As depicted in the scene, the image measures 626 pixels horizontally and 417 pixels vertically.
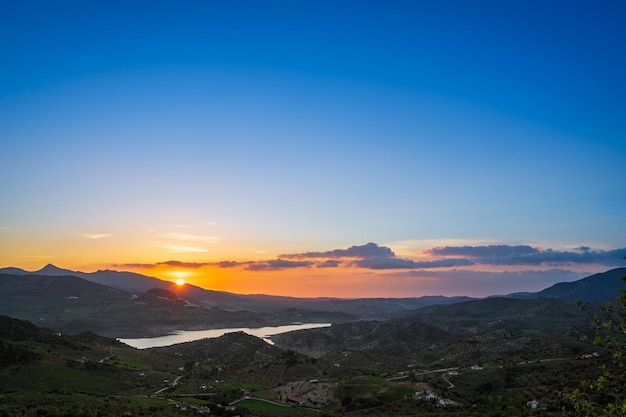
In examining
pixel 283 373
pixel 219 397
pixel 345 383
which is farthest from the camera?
pixel 283 373

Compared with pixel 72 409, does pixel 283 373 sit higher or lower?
lower

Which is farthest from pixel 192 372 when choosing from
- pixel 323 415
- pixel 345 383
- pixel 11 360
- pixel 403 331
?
pixel 403 331

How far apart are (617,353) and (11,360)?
84607mm

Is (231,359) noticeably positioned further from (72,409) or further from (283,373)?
(72,409)

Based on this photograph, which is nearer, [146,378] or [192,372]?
[146,378]

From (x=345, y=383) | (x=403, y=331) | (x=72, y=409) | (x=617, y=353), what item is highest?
(x=617, y=353)

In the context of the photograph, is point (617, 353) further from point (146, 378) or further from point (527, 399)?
point (146, 378)

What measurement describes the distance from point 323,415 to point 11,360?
54.7 meters

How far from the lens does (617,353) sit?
14.1 meters

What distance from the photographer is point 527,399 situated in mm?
54812

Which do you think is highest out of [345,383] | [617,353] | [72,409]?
[617,353]

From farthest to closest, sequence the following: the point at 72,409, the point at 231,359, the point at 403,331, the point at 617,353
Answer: the point at 403,331
the point at 231,359
the point at 72,409
the point at 617,353

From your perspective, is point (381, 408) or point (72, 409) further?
point (381, 408)

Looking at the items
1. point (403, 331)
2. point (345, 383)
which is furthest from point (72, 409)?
point (403, 331)
